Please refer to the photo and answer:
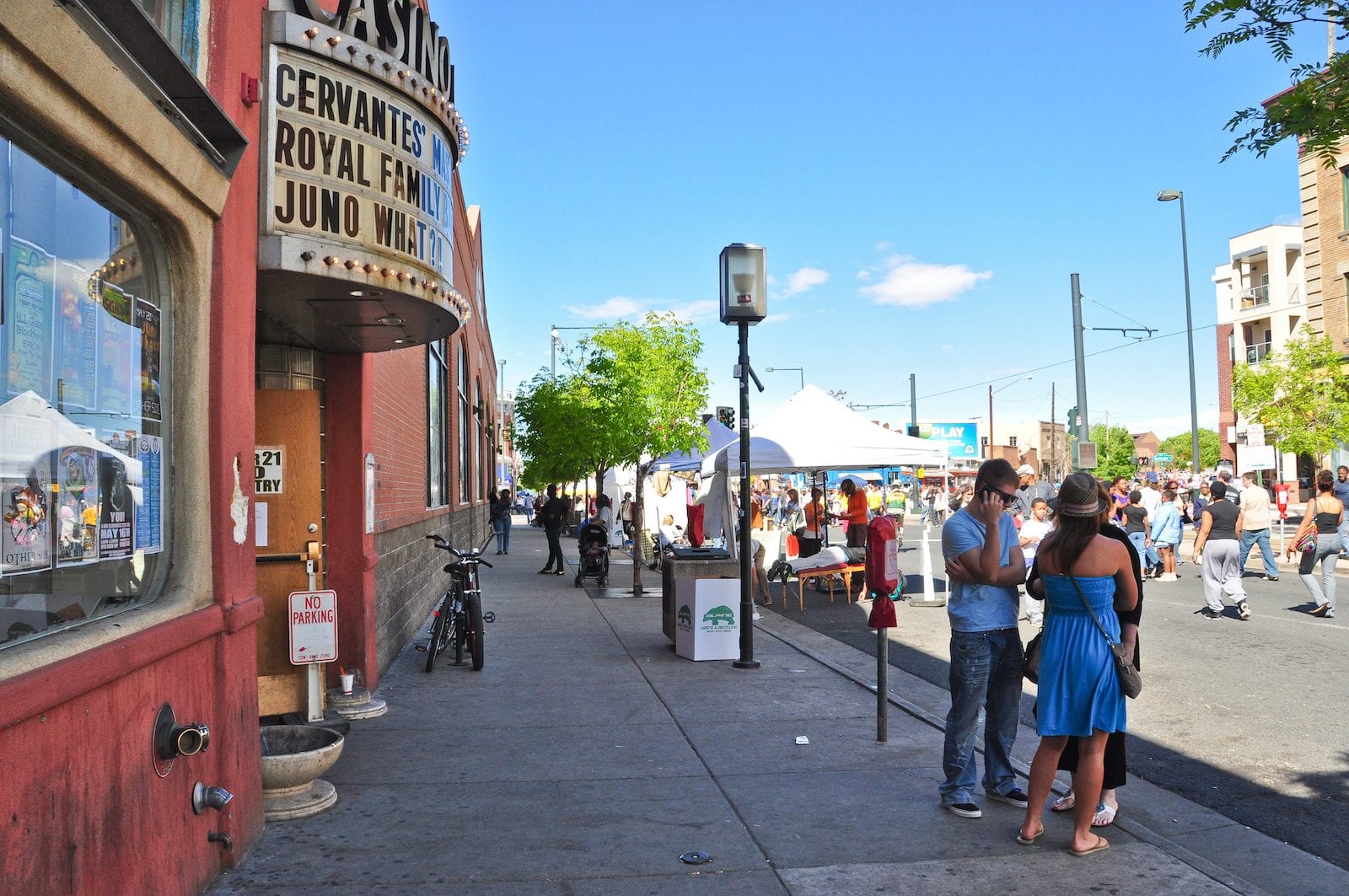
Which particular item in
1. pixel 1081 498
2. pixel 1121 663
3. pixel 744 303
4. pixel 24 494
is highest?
pixel 744 303

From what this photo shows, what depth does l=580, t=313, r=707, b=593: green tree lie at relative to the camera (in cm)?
2267

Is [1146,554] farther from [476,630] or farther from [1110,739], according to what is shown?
[1110,739]

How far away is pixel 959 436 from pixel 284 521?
69.9m

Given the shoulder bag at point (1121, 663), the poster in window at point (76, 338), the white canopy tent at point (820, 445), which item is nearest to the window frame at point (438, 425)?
the white canopy tent at point (820, 445)

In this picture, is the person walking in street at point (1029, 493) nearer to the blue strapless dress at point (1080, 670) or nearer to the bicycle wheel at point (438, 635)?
the bicycle wheel at point (438, 635)

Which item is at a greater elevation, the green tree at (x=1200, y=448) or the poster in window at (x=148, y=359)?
the green tree at (x=1200, y=448)

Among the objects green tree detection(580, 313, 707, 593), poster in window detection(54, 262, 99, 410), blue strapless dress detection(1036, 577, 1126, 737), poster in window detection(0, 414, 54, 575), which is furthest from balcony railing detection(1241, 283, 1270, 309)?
poster in window detection(0, 414, 54, 575)

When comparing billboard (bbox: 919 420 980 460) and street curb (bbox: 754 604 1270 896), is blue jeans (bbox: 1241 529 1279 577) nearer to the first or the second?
street curb (bbox: 754 604 1270 896)

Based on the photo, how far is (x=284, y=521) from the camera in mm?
7809

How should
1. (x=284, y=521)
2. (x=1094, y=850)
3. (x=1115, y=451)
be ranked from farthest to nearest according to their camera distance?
(x=1115, y=451), (x=284, y=521), (x=1094, y=850)

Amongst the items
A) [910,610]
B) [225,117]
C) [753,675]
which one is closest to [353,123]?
[225,117]

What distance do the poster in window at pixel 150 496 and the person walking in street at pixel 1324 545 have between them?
42.4 feet

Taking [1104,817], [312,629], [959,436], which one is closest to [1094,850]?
[1104,817]

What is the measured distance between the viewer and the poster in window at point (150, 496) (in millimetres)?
4059
